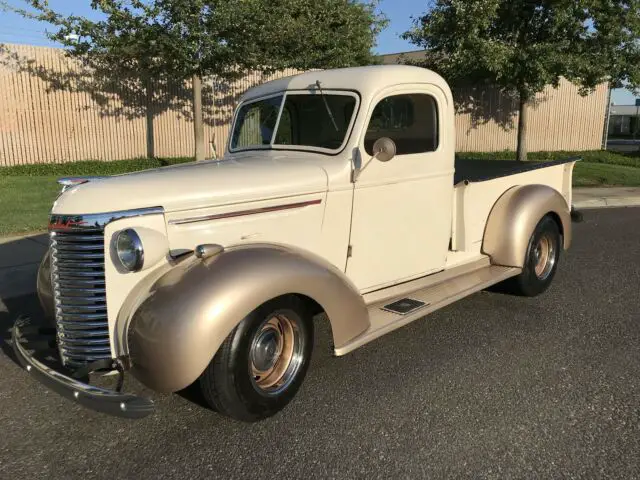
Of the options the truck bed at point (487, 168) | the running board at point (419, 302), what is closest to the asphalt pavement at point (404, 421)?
the running board at point (419, 302)

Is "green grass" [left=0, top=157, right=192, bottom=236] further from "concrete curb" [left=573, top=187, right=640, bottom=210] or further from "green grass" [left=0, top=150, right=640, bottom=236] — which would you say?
"concrete curb" [left=573, top=187, right=640, bottom=210]

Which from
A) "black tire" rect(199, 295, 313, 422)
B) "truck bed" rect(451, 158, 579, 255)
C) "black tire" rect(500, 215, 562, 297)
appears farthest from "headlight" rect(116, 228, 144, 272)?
"black tire" rect(500, 215, 562, 297)

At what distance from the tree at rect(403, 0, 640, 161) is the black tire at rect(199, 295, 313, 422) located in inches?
489

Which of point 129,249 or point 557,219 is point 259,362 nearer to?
point 129,249

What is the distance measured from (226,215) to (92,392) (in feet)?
3.78

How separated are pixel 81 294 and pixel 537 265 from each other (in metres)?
4.06

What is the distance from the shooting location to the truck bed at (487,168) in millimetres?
4812

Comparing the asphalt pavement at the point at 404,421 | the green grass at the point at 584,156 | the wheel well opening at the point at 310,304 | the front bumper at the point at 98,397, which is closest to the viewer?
the front bumper at the point at 98,397

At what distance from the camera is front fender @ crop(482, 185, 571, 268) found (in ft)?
15.8

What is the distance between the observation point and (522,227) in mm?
4855

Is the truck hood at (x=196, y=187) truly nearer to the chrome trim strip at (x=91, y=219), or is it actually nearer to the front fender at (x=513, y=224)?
the chrome trim strip at (x=91, y=219)

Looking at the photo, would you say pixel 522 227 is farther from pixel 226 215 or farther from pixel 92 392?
pixel 92 392

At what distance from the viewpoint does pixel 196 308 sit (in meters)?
2.71

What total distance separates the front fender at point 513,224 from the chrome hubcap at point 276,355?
2329 mm
